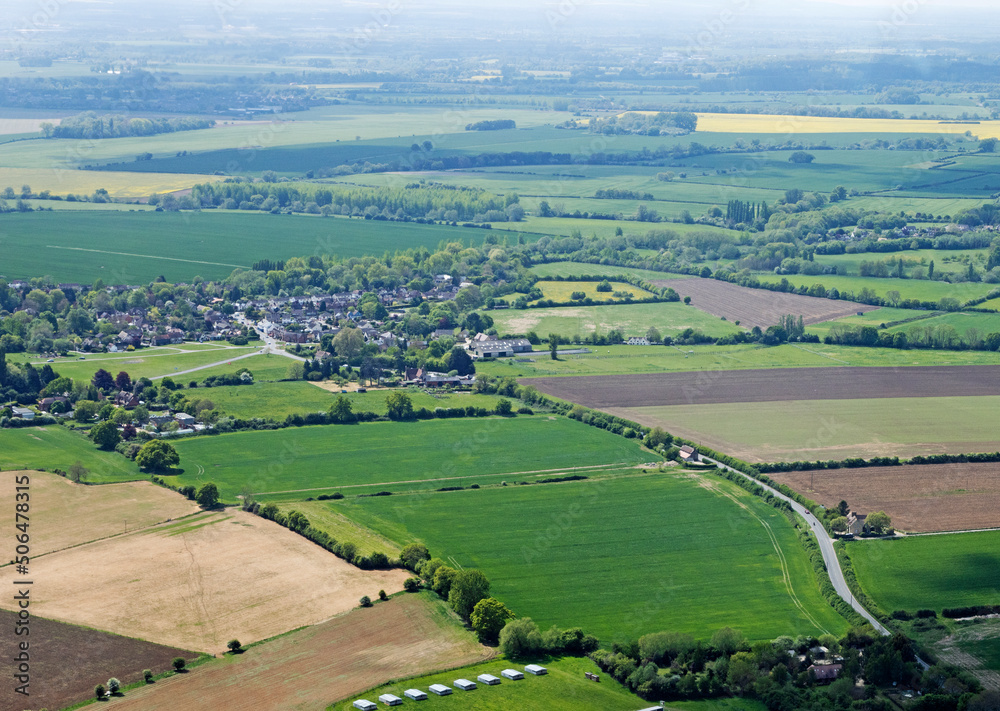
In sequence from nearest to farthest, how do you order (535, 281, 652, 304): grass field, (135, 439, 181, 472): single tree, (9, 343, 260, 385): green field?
1. (135, 439, 181, 472): single tree
2. (9, 343, 260, 385): green field
3. (535, 281, 652, 304): grass field

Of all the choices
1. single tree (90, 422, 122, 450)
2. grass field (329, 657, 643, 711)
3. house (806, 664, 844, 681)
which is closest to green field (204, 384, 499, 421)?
single tree (90, 422, 122, 450)

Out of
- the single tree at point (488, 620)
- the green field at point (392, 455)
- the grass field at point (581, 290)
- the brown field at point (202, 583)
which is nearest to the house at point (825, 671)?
the single tree at point (488, 620)

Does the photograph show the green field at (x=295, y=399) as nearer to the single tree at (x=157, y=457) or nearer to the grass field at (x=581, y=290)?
the single tree at (x=157, y=457)

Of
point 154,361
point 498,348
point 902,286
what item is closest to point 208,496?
point 154,361

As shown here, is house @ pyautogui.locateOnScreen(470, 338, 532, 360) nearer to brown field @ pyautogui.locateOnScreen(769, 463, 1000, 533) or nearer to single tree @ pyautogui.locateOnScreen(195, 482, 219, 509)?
brown field @ pyautogui.locateOnScreen(769, 463, 1000, 533)

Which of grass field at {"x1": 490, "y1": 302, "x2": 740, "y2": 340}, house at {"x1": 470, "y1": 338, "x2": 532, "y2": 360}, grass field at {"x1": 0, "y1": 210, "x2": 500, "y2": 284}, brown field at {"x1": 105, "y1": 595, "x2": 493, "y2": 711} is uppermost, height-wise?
grass field at {"x1": 0, "y1": 210, "x2": 500, "y2": 284}

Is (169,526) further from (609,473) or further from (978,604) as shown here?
(978,604)
